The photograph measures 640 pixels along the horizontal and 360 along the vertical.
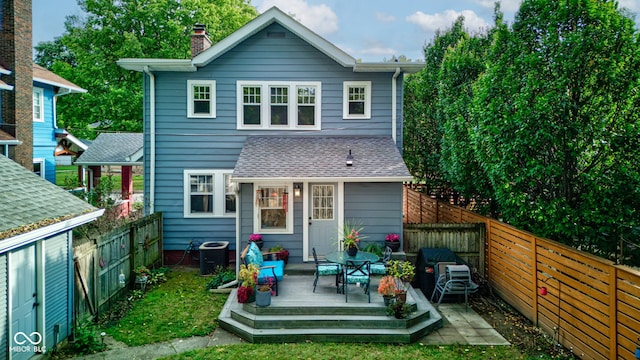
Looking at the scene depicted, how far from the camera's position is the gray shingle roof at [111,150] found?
57.8 feet

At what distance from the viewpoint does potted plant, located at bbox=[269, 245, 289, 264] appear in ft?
35.3

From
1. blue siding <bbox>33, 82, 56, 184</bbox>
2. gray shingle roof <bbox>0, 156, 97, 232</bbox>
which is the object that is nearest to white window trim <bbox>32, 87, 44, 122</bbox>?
blue siding <bbox>33, 82, 56, 184</bbox>

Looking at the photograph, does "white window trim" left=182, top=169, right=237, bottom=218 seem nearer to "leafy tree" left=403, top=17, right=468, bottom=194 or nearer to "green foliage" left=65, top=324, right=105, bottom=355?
"green foliage" left=65, top=324, right=105, bottom=355

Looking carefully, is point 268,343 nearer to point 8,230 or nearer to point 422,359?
point 422,359

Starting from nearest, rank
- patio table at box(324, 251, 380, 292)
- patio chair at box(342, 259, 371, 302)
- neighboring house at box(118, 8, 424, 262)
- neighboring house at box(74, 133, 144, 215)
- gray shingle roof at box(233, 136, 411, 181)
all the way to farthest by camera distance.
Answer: patio chair at box(342, 259, 371, 302) → patio table at box(324, 251, 380, 292) → gray shingle roof at box(233, 136, 411, 181) → neighboring house at box(118, 8, 424, 262) → neighboring house at box(74, 133, 144, 215)

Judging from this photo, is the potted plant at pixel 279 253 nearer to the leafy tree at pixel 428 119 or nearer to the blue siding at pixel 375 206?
the blue siding at pixel 375 206

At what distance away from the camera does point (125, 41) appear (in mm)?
22734

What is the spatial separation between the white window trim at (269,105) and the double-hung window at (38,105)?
10.2 metres

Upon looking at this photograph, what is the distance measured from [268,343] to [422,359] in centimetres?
274

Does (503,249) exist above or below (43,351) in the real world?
above

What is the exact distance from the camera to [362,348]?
287 inches

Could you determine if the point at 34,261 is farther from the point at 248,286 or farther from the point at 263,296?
the point at 263,296

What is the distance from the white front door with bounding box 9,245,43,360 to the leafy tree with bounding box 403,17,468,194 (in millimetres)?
12540

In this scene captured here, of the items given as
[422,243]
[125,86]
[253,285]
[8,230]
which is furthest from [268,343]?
[125,86]
